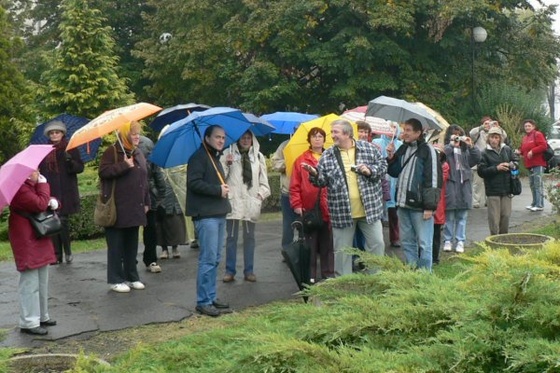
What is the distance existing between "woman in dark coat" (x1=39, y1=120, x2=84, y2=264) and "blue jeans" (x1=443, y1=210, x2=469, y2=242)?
16.3 feet

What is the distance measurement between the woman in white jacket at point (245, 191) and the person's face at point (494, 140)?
11.8 ft

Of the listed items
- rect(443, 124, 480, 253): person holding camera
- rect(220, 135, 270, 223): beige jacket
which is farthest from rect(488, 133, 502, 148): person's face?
rect(220, 135, 270, 223): beige jacket

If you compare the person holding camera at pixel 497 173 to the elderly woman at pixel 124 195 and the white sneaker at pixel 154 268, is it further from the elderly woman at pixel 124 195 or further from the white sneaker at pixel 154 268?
the elderly woman at pixel 124 195

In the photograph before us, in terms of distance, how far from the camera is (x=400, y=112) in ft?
29.9

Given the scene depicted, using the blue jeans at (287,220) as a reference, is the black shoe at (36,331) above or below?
below

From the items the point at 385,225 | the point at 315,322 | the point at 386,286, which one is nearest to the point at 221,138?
the point at 386,286

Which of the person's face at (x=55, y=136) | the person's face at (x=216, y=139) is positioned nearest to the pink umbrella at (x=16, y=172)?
the person's face at (x=216, y=139)

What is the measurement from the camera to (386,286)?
4.27 m

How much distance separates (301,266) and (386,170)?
126 centimetres

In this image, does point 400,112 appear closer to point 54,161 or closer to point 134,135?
point 134,135

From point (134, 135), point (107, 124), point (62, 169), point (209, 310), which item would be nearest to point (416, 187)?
point (209, 310)

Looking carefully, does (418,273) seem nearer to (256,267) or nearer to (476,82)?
(256,267)

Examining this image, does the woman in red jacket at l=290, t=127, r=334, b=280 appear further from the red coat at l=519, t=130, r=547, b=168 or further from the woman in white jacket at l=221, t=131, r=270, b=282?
the red coat at l=519, t=130, r=547, b=168

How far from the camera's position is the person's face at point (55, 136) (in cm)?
990
